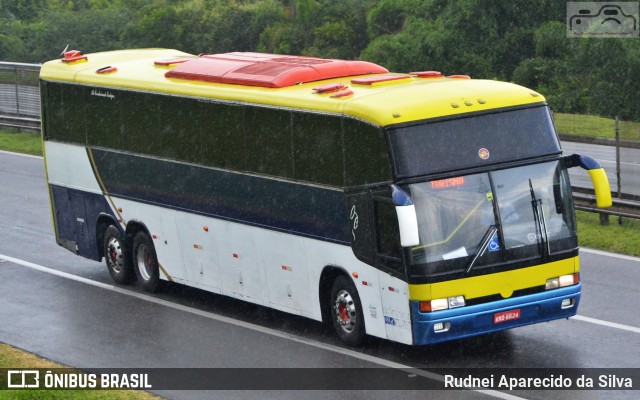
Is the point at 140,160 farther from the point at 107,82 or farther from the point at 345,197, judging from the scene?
the point at 345,197

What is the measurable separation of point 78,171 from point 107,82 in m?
1.58

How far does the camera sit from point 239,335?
16.2 metres

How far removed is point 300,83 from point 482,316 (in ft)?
13.8

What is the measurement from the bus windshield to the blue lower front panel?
436 millimetres

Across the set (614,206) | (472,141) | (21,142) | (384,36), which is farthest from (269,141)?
(384,36)

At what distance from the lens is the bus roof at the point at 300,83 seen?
14.3 meters

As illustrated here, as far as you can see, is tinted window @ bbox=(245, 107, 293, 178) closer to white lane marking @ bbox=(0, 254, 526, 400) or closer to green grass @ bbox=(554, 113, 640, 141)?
white lane marking @ bbox=(0, 254, 526, 400)

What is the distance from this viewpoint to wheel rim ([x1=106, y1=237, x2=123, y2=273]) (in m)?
19.4

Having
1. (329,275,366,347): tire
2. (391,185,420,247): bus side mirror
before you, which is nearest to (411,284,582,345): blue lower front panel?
(391,185,420,247): bus side mirror

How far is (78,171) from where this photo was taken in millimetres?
19953

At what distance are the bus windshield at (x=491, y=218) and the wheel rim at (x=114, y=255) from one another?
7.04m

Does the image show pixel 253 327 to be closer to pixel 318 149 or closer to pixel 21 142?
pixel 318 149

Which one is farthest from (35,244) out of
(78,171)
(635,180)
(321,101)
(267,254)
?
(635,180)

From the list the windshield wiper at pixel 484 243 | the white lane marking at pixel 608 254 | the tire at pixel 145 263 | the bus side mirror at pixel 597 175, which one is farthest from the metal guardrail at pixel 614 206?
the windshield wiper at pixel 484 243
